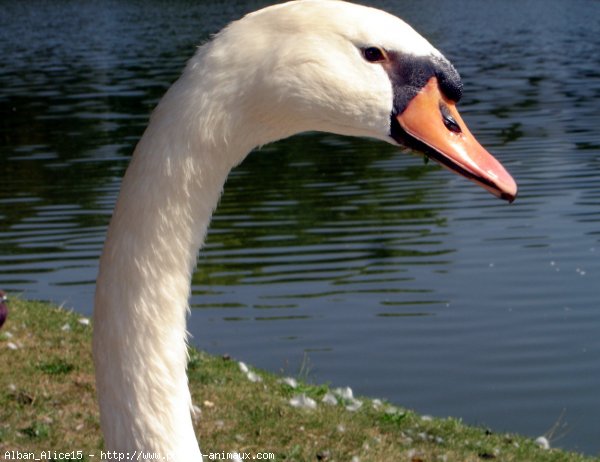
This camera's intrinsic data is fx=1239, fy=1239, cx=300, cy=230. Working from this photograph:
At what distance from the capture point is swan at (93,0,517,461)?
9.50 feet

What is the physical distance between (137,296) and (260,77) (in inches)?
23.5

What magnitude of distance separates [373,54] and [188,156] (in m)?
0.53

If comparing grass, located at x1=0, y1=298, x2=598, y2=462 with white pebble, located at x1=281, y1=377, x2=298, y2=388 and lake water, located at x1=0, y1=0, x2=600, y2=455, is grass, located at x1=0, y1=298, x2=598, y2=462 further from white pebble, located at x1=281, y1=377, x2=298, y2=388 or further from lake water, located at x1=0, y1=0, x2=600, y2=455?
lake water, located at x1=0, y1=0, x2=600, y2=455

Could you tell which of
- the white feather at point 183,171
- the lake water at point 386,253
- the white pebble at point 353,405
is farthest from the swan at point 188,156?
the lake water at point 386,253

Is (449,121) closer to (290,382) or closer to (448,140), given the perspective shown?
(448,140)

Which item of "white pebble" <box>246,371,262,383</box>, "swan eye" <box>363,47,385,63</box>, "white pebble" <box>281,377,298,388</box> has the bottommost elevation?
"white pebble" <box>281,377,298,388</box>

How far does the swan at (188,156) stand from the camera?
2.90 metres

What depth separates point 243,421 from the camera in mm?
7090

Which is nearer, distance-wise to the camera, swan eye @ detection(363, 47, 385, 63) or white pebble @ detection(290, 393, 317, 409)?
swan eye @ detection(363, 47, 385, 63)

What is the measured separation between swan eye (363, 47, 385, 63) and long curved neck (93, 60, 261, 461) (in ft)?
1.17

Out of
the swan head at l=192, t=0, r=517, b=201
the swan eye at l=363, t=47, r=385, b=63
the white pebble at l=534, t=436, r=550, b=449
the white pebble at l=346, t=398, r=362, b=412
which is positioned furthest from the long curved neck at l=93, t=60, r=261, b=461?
the white pebble at l=534, t=436, r=550, b=449

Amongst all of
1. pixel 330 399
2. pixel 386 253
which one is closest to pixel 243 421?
pixel 330 399

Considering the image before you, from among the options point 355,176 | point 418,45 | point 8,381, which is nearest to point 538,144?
point 355,176

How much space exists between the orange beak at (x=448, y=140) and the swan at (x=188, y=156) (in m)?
0.14
